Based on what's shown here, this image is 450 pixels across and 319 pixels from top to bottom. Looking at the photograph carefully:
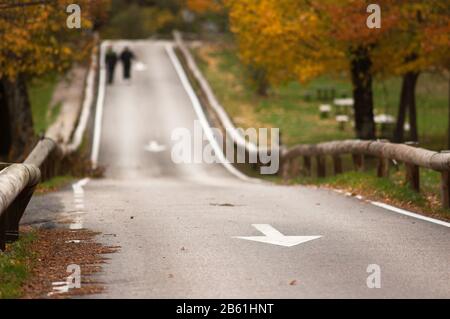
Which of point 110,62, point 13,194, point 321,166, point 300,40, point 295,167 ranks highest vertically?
point 300,40

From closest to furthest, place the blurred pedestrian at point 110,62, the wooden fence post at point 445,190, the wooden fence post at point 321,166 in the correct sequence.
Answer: the wooden fence post at point 445,190, the wooden fence post at point 321,166, the blurred pedestrian at point 110,62

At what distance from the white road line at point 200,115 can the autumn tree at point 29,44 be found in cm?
633

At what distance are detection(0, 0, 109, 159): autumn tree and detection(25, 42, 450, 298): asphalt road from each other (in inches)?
173

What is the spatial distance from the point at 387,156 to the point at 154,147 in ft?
71.1

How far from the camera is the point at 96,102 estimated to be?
50594mm

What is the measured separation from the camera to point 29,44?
25750 mm

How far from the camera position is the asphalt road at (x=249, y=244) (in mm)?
9141

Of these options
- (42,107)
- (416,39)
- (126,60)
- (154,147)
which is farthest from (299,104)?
(416,39)

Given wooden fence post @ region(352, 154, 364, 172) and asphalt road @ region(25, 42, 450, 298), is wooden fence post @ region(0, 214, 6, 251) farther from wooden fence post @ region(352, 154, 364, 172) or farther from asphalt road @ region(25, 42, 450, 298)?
wooden fence post @ region(352, 154, 364, 172)

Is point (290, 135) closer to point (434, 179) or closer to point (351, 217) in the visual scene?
point (434, 179)
